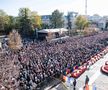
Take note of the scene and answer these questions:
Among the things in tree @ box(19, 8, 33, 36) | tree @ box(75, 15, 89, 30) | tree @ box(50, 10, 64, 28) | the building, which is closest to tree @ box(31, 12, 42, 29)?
tree @ box(19, 8, 33, 36)

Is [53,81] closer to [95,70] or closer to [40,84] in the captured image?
[40,84]

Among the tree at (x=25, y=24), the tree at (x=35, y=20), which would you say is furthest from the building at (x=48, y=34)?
the tree at (x=35, y=20)

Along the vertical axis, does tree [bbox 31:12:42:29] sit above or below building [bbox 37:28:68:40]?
above

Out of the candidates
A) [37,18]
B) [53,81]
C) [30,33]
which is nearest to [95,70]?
[53,81]

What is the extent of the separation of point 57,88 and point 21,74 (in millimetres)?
3687

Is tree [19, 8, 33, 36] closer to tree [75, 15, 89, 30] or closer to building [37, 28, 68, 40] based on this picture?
building [37, 28, 68, 40]

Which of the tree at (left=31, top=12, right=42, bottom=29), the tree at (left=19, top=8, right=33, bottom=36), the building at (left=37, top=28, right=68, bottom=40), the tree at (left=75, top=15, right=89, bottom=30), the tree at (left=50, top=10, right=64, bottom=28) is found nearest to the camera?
the building at (left=37, top=28, right=68, bottom=40)

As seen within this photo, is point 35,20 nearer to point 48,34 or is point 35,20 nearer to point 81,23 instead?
point 48,34

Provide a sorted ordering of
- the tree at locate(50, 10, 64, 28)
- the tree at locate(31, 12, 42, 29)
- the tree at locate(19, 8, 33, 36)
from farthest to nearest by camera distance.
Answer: the tree at locate(50, 10, 64, 28), the tree at locate(31, 12, 42, 29), the tree at locate(19, 8, 33, 36)

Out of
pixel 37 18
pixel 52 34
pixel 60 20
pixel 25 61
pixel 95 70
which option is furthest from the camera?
pixel 60 20

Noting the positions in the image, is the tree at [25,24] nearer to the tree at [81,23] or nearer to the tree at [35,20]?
the tree at [35,20]

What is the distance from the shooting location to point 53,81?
20.2m

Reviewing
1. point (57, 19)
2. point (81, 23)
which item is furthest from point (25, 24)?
point (81, 23)

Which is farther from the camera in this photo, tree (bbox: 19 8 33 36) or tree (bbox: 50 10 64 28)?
tree (bbox: 50 10 64 28)
